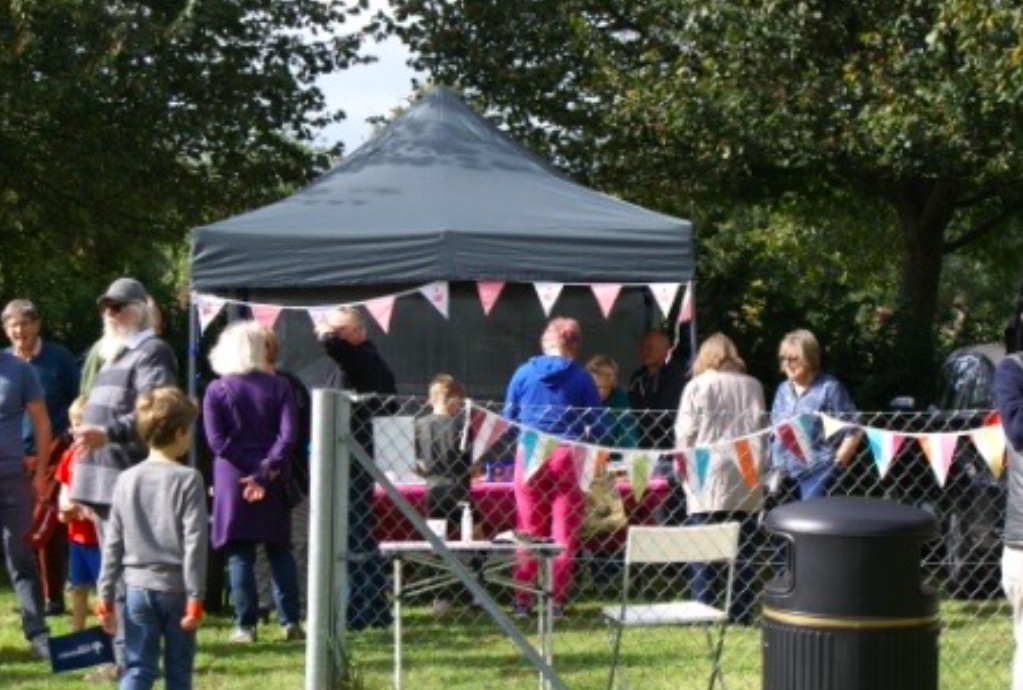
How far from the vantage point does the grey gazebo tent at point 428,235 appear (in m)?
11.8

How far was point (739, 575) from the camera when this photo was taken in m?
10.8

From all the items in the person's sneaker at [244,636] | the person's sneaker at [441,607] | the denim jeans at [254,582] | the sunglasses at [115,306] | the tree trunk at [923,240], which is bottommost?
the person's sneaker at [244,636]

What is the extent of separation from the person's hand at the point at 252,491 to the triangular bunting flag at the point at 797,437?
2.51m

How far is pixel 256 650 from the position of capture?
9.86 m

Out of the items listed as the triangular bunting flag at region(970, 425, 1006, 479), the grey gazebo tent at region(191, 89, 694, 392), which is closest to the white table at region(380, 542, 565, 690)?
the triangular bunting flag at region(970, 425, 1006, 479)

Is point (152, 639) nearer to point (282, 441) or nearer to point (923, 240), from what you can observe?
point (282, 441)

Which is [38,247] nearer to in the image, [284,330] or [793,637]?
[284,330]

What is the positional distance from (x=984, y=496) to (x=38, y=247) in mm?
12144

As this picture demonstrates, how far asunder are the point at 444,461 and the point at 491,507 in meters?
0.89

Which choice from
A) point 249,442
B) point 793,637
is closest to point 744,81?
point 249,442

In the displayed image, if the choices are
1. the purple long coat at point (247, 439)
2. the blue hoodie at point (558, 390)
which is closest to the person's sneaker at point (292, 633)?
the purple long coat at point (247, 439)

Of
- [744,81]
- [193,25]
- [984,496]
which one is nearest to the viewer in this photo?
[984,496]

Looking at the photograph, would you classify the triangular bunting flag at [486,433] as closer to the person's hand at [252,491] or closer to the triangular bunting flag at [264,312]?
the person's hand at [252,491]

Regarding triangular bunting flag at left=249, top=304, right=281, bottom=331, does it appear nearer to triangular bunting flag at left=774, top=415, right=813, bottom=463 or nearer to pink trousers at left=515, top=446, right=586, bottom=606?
pink trousers at left=515, top=446, right=586, bottom=606
